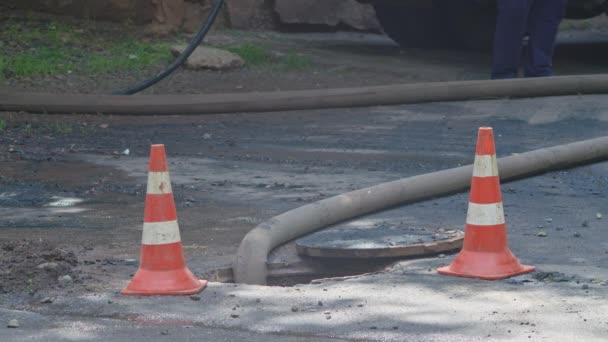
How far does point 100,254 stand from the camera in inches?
181

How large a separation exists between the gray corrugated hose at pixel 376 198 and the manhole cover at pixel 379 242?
85 millimetres

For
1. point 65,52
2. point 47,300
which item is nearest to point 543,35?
point 65,52

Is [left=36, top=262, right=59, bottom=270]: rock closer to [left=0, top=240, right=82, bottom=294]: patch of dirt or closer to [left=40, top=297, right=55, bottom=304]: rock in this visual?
[left=0, top=240, right=82, bottom=294]: patch of dirt

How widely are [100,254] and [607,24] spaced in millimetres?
13337

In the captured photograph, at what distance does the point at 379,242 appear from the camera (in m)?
4.59

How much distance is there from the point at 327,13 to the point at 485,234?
10804 mm

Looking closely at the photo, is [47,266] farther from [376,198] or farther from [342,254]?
[376,198]

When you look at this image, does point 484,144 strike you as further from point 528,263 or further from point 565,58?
point 565,58

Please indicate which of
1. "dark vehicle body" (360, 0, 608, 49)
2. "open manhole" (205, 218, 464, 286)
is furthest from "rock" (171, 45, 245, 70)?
"open manhole" (205, 218, 464, 286)

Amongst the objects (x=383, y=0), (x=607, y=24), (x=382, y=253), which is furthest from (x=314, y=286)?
(x=607, y=24)

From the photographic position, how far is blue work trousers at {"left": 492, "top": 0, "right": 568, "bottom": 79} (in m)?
9.28

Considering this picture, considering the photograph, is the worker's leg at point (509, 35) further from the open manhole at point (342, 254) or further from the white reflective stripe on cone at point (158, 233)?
the white reflective stripe on cone at point (158, 233)

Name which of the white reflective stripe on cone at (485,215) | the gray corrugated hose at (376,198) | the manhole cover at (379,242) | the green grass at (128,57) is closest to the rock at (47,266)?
the gray corrugated hose at (376,198)

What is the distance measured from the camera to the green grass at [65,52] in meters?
10.4
